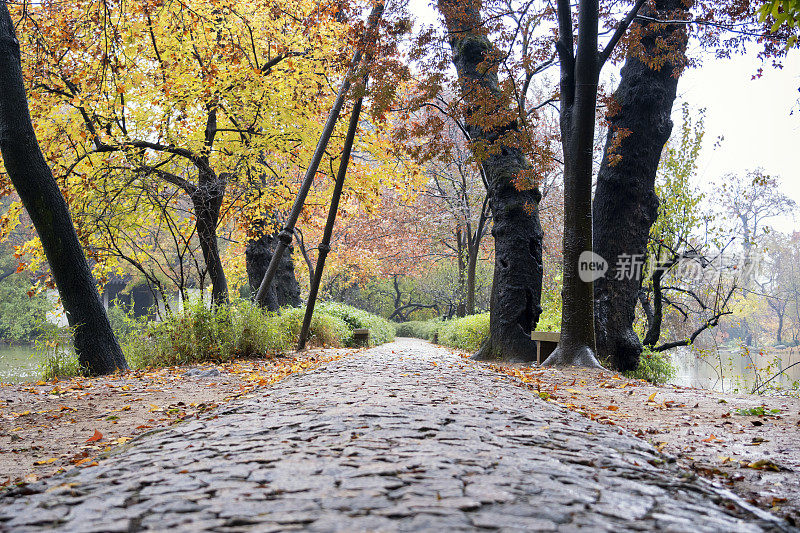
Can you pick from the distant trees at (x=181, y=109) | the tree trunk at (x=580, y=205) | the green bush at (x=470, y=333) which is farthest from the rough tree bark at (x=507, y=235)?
the distant trees at (x=181, y=109)

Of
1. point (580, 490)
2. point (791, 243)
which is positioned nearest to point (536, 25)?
point (580, 490)

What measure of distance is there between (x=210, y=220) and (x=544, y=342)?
6.72 meters

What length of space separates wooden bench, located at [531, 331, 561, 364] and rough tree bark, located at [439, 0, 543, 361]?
0.49m

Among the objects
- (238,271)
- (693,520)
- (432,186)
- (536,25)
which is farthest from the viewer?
(432,186)

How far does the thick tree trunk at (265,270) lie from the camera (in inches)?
540

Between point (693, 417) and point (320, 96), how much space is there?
33.8 feet

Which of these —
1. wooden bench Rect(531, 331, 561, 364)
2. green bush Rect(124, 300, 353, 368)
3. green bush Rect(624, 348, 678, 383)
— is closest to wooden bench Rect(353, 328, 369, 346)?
green bush Rect(124, 300, 353, 368)

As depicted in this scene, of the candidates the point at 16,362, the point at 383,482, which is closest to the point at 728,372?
the point at 383,482

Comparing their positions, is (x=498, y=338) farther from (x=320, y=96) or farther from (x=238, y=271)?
(x=238, y=271)

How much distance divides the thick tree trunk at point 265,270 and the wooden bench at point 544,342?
625cm

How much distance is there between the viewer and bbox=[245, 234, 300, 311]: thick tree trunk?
13711mm

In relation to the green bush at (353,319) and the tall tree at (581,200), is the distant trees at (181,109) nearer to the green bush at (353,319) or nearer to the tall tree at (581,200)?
the tall tree at (581,200)

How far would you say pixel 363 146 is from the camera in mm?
12914

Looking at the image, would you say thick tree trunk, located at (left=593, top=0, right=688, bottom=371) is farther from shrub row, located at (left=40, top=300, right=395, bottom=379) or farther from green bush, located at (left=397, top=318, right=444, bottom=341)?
green bush, located at (left=397, top=318, right=444, bottom=341)
